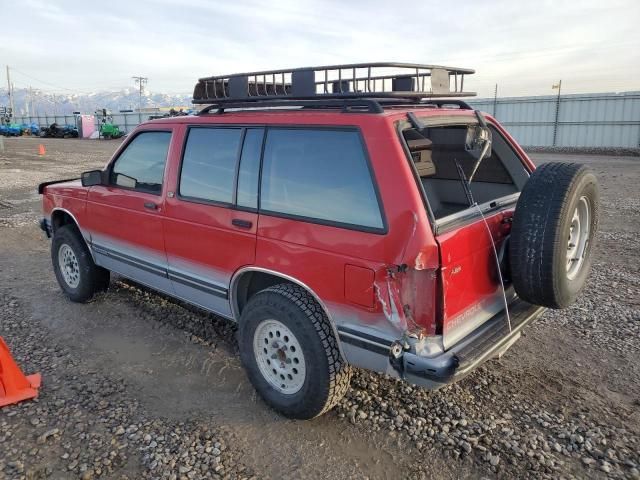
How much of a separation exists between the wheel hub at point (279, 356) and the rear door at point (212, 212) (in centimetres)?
45

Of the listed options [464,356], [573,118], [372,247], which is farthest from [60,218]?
[573,118]

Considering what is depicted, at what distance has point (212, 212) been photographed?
11.5 ft

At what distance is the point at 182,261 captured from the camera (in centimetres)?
384

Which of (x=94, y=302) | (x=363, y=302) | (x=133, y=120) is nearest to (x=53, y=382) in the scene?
A: (x=94, y=302)

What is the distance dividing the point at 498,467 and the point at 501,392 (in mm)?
789

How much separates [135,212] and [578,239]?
3424mm

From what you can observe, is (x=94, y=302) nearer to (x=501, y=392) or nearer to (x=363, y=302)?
(x=363, y=302)

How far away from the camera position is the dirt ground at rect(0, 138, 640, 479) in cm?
280

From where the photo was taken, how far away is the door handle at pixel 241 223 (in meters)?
3.26

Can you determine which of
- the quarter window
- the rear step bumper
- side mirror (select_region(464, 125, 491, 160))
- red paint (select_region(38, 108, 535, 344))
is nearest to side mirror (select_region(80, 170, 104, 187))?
red paint (select_region(38, 108, 535, 344))

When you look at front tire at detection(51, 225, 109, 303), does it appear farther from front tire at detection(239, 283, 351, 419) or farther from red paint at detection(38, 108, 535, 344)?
front tire at detection(239, 283, 351, 419)

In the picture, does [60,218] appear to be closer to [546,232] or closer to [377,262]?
[377,262]

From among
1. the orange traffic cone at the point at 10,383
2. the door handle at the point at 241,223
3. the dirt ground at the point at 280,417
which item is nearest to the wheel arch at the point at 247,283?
the door handle at the point at 241,223

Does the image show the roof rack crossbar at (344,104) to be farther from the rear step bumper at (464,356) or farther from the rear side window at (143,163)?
the rear step bumper at (464,356)
